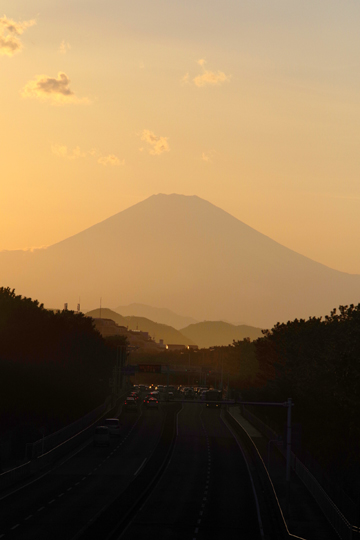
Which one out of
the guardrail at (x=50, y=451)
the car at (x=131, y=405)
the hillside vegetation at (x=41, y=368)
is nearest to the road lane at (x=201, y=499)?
the guardrail at (x=50, y=451)

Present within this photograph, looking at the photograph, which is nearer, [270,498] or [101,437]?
[270,498]

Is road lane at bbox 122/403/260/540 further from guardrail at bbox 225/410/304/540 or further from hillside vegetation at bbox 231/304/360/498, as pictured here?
hillside vegetation at bbox 231/304/360/498

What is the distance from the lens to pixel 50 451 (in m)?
75.2

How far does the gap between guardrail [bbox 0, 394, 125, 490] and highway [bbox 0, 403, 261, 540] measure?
1.32m

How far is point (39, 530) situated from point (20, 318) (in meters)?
95.0

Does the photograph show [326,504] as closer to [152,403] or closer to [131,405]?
[131,405]

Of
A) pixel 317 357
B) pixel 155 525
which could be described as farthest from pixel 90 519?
pixel 317 357

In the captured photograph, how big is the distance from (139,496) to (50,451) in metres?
19.5

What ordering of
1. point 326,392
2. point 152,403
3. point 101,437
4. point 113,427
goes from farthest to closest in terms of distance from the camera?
1. point 152,403
2. point 113,427
3. point 326,392
4. point 101,437

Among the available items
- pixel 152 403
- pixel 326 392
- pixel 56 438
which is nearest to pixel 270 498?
pixel 56 438

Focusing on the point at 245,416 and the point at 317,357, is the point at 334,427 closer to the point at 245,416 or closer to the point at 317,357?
the point at 317,357

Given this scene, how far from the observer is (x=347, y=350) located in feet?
244

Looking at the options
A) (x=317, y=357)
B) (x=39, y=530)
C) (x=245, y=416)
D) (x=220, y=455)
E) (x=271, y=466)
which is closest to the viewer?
(x=39, y=530)

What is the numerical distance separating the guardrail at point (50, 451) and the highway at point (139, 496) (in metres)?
1.32
